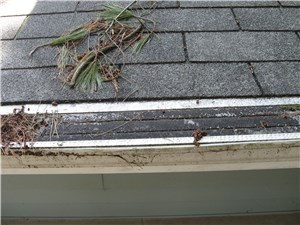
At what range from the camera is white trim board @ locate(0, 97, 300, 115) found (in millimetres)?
1593

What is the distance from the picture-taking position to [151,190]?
196cm

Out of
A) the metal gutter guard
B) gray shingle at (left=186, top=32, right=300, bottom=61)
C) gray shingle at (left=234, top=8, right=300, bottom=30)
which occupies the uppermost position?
gray shingle at (left=234, top=8, right=300, bottom=30)

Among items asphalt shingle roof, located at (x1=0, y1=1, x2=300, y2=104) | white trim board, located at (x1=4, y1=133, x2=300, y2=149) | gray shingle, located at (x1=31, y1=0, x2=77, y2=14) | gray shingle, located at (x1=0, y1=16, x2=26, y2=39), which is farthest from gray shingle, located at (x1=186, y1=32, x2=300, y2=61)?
gray shingle, located at (x1=0, y1=16, x2=26, y2=39)

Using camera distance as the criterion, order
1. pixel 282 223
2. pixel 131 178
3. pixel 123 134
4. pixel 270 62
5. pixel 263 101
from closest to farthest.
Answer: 1. pixel 123 134
2. pixel 263 101
3. pixel 270 62
4. pixel 131 178
5. pixel 282 223

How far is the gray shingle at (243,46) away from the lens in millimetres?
1817

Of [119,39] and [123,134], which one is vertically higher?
[119,39]

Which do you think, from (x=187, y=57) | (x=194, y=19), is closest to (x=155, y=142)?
(x=187, y=57)

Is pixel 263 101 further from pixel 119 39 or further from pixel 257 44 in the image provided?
pixel 119 39

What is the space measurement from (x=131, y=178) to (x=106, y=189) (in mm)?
163

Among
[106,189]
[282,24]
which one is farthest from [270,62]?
[106,189]

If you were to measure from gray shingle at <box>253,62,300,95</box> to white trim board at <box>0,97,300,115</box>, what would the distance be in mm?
48

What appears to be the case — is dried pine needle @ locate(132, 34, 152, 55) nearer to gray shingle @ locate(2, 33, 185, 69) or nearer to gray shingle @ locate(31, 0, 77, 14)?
gray shingle @ locate(2, 33, 185, 69)

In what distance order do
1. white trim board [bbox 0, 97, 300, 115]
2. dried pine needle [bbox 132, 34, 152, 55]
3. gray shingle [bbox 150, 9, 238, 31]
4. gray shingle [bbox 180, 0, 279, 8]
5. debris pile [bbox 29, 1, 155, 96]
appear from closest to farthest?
white trim board [bbox 0, 97, 300, 115], debris pile [bbox 29, 1, 155, 96], dried pine needle [bbox 132, 34, 152, 55], gray shingle [bbox 150, 9, 238, 31], gray shingle [bbox 180, 0, 279, 8]

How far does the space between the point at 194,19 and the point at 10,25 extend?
1013mm
